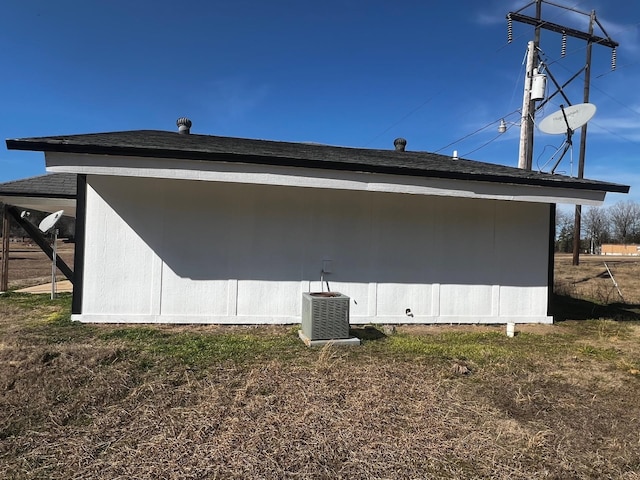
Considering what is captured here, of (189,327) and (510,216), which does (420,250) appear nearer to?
(510,216)

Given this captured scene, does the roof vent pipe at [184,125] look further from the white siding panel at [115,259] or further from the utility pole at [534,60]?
the utility pole at [534,60]

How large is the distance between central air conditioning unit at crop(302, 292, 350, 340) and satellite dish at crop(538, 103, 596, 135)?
655 centimetres

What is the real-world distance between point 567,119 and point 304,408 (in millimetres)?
8707

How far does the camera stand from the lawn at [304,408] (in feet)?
8.55

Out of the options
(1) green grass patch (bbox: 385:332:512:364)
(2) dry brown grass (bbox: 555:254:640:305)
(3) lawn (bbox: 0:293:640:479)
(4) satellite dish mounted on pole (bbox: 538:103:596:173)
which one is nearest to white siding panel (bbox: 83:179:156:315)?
(3) lawn (bbox: 0:293:640:479)

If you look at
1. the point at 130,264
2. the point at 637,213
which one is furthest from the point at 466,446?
the point at 637,213

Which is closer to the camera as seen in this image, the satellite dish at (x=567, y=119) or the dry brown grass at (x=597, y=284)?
the satellite dish at (x=567, y=119)

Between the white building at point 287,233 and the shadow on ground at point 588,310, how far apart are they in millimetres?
1939

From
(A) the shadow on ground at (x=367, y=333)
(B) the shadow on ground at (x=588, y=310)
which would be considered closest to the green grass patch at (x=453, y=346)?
(A) the shadow on ground at (x=367, y=333)

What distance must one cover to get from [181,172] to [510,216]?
5.74 m

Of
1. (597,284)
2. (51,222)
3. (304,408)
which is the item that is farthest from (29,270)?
(597,284)

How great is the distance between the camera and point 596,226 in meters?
66.4

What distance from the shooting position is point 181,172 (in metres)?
5.60

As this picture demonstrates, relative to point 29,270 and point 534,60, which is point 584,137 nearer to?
point 534,60
